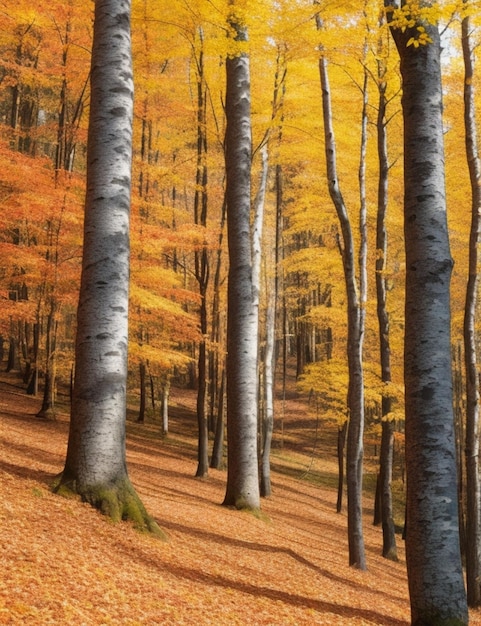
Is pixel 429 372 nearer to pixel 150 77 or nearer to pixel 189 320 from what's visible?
pixel 189 320

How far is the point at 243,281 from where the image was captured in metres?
9.53

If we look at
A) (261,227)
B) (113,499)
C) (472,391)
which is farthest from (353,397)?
(261,227)

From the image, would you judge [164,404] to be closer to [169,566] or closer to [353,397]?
[353,397]

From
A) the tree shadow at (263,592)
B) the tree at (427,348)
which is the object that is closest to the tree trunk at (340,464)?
the tree shadow at (263,592)

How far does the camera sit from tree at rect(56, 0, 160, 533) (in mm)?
5387

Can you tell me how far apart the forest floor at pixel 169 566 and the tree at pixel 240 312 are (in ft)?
2.19

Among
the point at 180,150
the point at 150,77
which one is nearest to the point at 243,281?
the point at 150,77

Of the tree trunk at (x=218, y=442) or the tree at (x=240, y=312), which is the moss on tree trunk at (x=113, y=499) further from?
the tree trunk at (x=218, y=442)

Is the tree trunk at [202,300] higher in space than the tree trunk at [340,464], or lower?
higher

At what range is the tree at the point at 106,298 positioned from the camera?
17.7ft

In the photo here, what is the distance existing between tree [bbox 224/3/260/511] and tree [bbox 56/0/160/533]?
343 centimetres

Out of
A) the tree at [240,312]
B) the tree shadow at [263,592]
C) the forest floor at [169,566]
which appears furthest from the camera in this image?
the tree at [240,312]

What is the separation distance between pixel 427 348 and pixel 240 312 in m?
5.43

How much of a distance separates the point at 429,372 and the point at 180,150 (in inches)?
684
